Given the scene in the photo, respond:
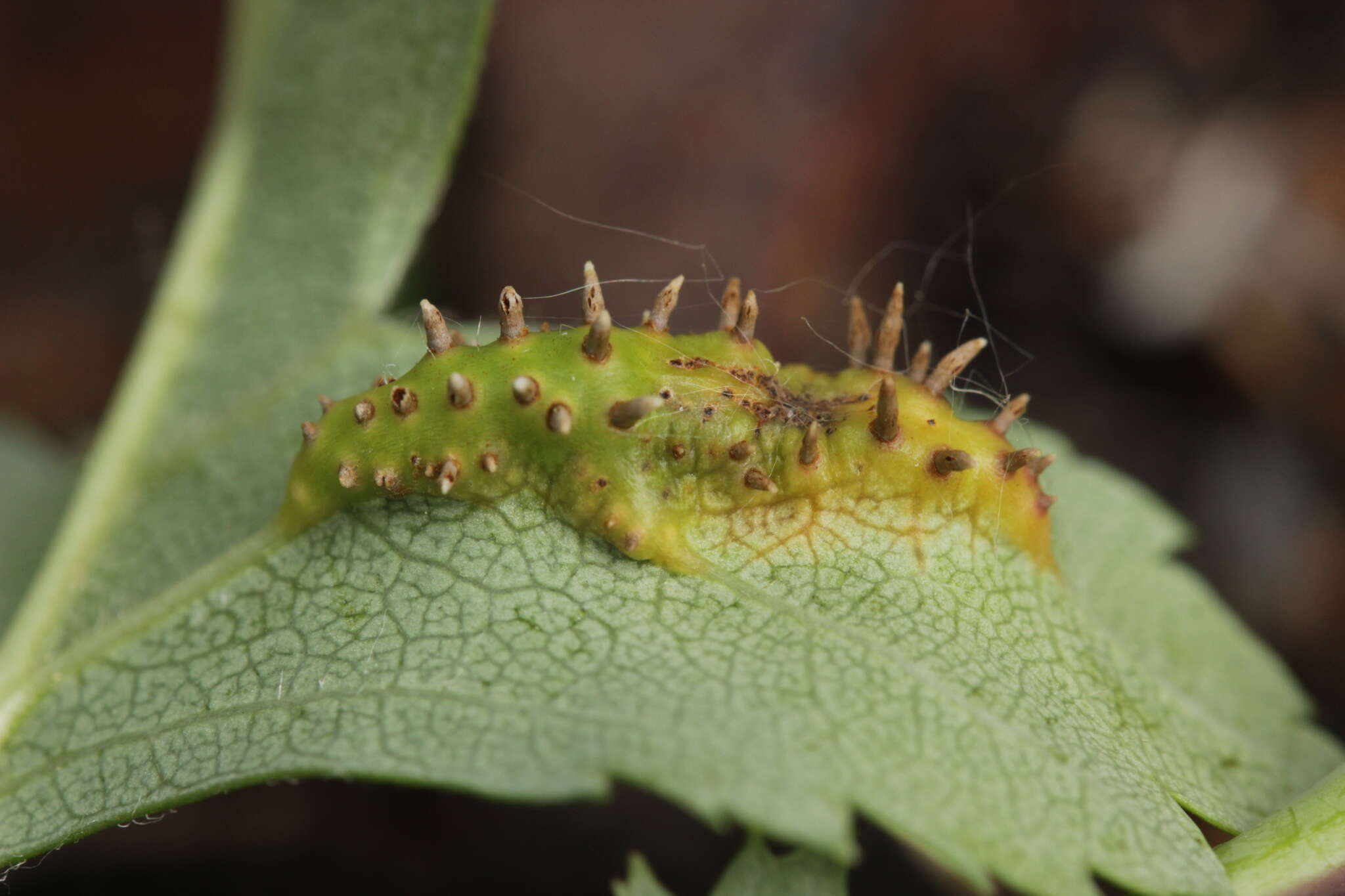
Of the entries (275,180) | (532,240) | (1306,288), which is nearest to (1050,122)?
(1306,288)

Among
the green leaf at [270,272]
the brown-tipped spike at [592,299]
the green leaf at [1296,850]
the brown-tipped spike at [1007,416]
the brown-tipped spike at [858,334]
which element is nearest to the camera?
the green leaf at [1296,850]

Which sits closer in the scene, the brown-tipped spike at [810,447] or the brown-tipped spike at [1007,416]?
the brown-tipped spike at [810,447]

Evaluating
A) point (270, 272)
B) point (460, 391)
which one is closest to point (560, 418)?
point (460, 391)

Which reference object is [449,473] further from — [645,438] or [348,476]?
[645,438]

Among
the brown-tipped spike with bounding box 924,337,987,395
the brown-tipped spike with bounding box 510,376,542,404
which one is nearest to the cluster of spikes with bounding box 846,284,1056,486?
the brown-tipped spike with bounding box 924,337,987,395

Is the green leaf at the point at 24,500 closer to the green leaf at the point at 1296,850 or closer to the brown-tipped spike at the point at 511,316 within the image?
the brown-tipped spike at the point at 511,316

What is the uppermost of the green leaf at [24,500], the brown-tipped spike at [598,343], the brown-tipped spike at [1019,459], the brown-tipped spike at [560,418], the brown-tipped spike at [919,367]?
the brown-tipped spike at [919,367]

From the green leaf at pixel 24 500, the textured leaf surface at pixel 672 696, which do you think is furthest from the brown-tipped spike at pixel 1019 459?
the green leaf at pixel 24 500
